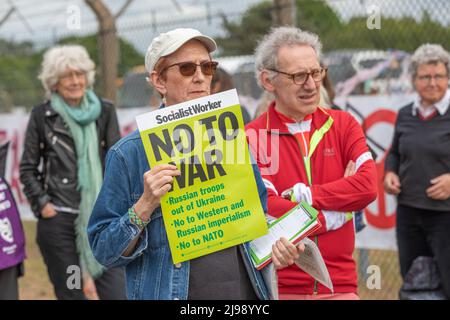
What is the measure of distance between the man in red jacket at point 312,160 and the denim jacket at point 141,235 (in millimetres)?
783

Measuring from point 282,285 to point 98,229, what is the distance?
43.7 inches

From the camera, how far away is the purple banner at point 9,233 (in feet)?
17.2

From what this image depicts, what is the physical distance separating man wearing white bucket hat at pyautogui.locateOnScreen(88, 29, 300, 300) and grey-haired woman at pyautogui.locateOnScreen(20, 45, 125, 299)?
2.71 meters

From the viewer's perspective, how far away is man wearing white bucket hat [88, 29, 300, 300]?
2822 mm

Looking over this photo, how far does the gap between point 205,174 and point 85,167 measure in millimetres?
2894

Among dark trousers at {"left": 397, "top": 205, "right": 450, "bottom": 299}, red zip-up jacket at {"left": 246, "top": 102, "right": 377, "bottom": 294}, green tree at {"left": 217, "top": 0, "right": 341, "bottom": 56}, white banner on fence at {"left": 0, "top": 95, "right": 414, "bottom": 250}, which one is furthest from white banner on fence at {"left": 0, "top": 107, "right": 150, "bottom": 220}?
red zip-up jacket at {"left": 246, "top": 102, "right": 377, "bottom": 294}

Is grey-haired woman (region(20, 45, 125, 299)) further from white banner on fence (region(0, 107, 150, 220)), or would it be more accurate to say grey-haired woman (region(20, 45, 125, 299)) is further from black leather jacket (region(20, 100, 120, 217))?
white banner on fence (region(0, 107, 150, 220))

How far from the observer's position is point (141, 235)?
9.34 feet

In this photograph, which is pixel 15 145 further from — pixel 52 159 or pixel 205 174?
pixel 205 174

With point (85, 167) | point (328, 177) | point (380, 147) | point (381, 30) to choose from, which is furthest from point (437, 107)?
point (381, 30)

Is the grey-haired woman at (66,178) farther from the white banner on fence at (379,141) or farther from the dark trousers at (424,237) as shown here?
the dark trousers at (424,237)

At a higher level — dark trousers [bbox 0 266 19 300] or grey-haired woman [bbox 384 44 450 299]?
grey-haired woman [bbox 384 44 450 299]

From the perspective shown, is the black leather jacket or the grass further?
the grass
